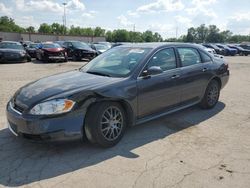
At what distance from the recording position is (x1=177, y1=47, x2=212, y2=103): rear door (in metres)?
5.58

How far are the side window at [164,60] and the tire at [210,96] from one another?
4.71 feet

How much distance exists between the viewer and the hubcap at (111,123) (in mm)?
4199

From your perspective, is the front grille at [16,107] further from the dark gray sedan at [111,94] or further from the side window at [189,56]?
the side window at [189,56]

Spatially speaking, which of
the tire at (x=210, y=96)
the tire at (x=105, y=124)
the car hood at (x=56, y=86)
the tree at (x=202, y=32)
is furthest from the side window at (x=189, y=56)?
the tree at (x=202, y=32)

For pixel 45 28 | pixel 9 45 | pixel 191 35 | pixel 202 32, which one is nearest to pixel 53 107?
pixel 9 45

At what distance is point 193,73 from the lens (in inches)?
227

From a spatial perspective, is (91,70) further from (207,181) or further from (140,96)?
(207,181)

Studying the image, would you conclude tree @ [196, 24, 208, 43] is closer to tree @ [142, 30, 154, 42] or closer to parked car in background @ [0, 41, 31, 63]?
tree @ [142, 30, 154, 42]

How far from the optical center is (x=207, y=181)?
3371 millimetres

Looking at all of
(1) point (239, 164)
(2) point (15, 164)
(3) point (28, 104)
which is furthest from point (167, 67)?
(2) point (15, 164)

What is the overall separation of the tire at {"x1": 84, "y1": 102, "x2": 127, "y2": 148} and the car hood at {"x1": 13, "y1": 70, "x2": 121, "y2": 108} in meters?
0.34

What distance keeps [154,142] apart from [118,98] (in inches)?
37.8

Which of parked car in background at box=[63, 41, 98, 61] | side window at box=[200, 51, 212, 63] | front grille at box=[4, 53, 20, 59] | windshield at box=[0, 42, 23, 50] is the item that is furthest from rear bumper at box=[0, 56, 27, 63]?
side window at box=[200, 51, 212, 63]

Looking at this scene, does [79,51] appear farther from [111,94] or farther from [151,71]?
[111,94]
